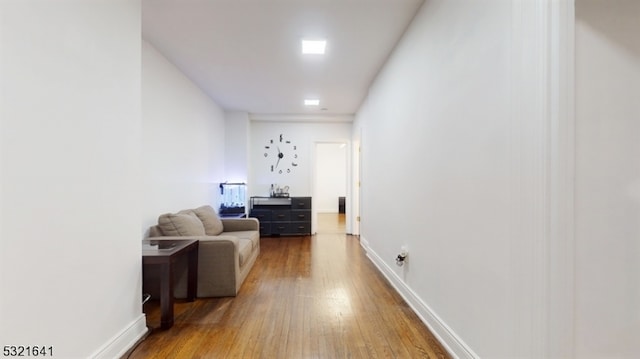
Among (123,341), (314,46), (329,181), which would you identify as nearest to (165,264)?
(123,341)

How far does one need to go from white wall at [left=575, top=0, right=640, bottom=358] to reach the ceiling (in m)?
1.49

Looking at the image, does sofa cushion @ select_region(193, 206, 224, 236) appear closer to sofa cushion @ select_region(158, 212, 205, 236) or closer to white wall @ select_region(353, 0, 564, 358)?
sofa cushion @ select_region(158, 212, 205, 236)

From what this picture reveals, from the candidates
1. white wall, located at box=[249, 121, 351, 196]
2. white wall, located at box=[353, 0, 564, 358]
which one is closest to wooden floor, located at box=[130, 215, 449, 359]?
white wall, located at box=[353, 0, 564, 358]

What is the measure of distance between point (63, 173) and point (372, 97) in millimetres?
3606

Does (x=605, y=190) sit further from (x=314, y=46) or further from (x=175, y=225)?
(x=175, y=225)

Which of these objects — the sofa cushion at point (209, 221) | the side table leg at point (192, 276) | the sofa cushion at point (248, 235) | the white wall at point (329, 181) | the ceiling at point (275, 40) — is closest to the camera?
the ceiling at point (275, 40)

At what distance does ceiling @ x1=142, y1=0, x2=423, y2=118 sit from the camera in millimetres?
2344

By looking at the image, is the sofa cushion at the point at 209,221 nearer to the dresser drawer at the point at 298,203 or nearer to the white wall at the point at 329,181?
the dresser drawer at the point at 298,203

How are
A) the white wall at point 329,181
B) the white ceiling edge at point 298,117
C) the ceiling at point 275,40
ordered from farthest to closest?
the white wall at point 329,181
the white ceiling edge at point 298,117
the ceiling at point 275,40

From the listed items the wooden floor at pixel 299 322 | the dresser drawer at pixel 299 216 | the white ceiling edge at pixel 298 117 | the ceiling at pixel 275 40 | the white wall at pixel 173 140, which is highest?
the ceiling at pixel 275 40

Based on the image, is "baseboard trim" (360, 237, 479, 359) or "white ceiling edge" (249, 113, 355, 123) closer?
"baseboard trim" (360, 237, 479, 359)

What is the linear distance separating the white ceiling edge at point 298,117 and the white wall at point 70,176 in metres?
3.98

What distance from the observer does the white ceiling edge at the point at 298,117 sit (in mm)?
6020

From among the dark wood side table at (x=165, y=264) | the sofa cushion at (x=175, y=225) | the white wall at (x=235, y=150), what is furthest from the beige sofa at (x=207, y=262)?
the white wall at (x=235, y=150)
